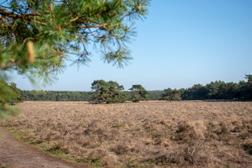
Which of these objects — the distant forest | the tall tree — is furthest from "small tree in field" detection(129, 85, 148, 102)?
the tall tree

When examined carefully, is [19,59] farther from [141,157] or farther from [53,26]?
[141,157]

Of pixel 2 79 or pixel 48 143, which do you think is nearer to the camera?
pixel 2 79

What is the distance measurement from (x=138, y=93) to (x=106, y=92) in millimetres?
14059

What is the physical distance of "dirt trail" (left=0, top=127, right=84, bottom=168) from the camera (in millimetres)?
13156

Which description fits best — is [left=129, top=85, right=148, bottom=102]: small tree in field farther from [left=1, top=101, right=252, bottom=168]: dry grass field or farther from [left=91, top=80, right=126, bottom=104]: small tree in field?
[left=1, top=101, right=252, bottom=168]: dry grass field

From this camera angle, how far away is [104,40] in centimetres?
584

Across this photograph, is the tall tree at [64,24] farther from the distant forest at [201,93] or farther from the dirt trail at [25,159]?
the distant forest at [201,93]

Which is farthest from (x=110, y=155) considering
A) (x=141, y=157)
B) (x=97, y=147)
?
(x=97, y=147)

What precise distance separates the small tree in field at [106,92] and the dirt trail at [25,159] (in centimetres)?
6520

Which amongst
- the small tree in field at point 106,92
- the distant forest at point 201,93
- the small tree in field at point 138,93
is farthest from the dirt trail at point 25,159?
the small tree in field at point 138,93

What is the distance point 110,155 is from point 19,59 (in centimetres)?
1123

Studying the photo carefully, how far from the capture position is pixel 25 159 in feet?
46.6

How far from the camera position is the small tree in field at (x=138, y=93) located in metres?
93.4

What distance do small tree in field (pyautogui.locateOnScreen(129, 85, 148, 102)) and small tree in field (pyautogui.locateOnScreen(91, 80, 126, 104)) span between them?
7.22 metres
